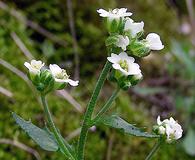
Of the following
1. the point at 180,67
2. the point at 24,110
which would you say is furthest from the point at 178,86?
the point at 24,110

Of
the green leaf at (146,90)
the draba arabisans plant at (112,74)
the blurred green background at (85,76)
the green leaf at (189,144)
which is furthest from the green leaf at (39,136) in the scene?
the green leaf at (146,90)

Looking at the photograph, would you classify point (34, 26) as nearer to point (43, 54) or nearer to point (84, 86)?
point (43, 54)

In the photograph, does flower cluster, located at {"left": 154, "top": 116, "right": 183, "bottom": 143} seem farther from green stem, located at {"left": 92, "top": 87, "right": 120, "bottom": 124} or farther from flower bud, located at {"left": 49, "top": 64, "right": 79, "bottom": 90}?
flower bud, located at {"left": 49, "top": 64, "right": 79, "bottom": 90}

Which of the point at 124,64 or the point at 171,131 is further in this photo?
the point at 171,131

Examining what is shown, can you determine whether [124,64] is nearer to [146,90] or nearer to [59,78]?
[59,78]

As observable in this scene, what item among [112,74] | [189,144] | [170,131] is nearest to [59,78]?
[112,74]
